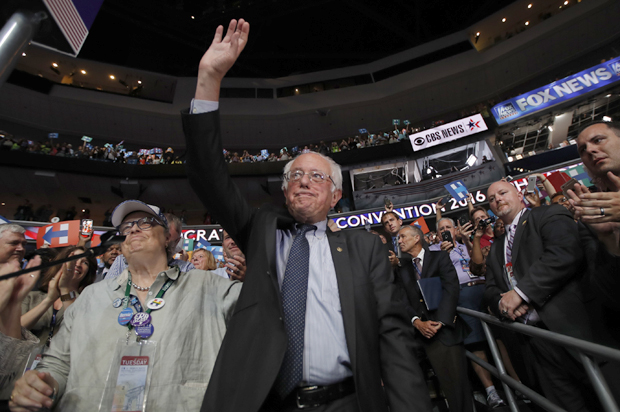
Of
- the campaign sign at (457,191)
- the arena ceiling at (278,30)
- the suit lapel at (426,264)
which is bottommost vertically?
the suit lapel at (426,264)

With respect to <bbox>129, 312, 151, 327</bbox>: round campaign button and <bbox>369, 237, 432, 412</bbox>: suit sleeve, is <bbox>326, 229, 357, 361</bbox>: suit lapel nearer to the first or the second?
<bbox>369, 237, 432, 412</bbox>: suit sleeve

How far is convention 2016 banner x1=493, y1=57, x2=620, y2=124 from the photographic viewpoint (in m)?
12.8

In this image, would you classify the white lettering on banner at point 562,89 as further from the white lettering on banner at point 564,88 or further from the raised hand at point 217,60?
the raised hand at point 217,60

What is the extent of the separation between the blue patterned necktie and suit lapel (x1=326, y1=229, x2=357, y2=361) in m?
0.14

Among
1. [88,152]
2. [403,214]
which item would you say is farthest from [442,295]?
[88,152]

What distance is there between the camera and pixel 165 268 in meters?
1.95

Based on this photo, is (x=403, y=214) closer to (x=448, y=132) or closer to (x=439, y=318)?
(x=448, y=132)

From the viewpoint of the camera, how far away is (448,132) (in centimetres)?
1559

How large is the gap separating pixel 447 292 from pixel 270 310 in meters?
2.59

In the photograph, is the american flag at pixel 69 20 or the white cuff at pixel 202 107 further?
the white cuff at pixel 202 107

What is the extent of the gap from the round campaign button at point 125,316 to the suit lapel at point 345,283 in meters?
1.05

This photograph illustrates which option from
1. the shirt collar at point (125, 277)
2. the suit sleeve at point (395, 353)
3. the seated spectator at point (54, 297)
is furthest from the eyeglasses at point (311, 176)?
the seated spectator at point (54, 297)

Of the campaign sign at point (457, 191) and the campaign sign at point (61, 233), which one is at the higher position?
the campaign sign at point (457, 191)

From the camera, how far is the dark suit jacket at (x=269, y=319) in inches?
46.2
